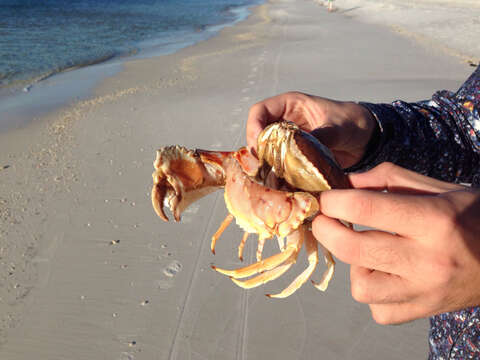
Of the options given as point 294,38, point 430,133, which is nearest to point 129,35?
point 294,38

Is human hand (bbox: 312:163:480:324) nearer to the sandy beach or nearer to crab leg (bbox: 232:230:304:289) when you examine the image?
crab leg (bbox: 232:230:304:289)

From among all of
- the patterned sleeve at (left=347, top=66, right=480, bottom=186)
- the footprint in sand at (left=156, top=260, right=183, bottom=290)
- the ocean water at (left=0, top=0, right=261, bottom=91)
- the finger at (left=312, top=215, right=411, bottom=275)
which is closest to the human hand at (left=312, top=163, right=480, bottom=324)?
the finger at (left=312, top=215, right=411, bottom=275)

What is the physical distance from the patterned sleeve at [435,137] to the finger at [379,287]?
1.14m

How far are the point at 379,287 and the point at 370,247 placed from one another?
0.16m

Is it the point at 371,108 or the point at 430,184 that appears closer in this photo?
the point at 430,184

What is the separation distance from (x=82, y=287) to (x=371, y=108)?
9.82 ft

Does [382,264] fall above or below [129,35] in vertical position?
above

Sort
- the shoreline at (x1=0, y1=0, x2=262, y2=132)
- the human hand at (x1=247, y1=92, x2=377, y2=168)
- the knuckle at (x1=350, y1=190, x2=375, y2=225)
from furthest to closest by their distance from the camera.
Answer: the shoreline at (x1=0, y1=0, x2=262, y2=132), the human hand at (x1=247, y1=92, x2=377, y2=168), the knuckle at (x1=350, y1=190, x2=375, y2=225)

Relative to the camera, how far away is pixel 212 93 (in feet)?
26.0

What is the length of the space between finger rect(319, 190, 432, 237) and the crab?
0.25 metres

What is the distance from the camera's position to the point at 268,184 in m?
1.75

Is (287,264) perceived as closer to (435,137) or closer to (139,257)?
(435,137)

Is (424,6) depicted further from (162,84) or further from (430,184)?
(430,184)

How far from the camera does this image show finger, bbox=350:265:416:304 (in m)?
1.07
